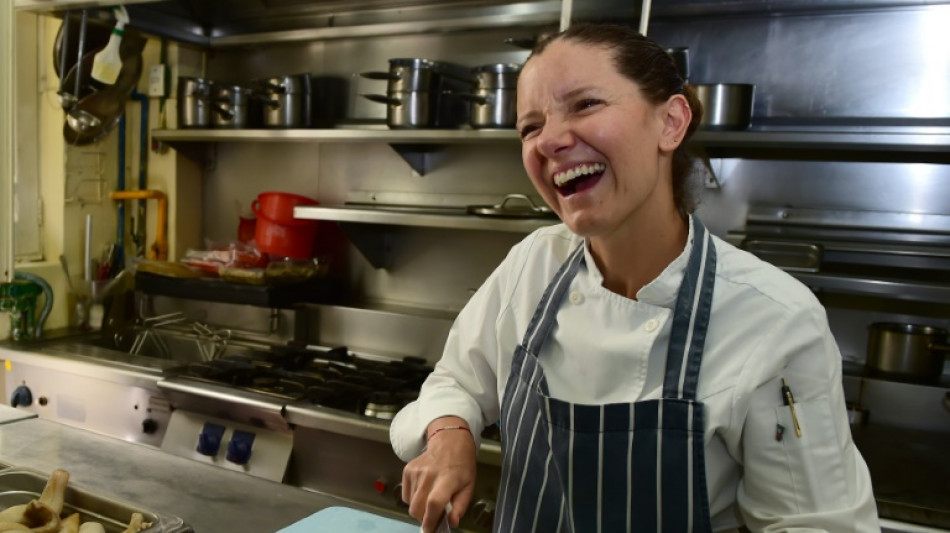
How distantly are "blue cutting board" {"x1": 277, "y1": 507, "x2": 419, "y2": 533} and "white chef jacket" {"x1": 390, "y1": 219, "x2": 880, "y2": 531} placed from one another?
0.12 metres

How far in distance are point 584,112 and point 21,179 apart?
297cm

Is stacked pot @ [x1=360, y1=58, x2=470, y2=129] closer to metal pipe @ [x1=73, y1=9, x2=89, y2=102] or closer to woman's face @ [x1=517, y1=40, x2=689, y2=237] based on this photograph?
metal pipe @ [x1=73, y1=9, x2=89, y2=102]

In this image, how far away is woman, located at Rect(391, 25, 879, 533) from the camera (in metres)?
1.01

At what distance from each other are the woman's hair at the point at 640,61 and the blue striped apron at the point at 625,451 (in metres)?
0.21

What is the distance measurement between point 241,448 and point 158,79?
185cm

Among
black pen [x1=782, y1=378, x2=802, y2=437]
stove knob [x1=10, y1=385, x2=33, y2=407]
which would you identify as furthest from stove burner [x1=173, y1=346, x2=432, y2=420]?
black pen [x1=782, y1=378, x2=802, y2=437]

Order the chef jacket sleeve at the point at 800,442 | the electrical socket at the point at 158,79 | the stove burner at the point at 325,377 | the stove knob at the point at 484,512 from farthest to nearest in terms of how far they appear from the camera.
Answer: the electrical socket at the point at 158,79 < the stove burner at the point at 325,377 < the stove knob at the point at 484,512 < the chef jacket sleeve at the point at 800,442

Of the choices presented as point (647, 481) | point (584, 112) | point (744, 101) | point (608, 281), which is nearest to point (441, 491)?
point (647, 481)

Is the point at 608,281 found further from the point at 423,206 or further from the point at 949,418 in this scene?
the point at 423,206

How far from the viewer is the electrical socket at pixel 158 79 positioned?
334 centimetres

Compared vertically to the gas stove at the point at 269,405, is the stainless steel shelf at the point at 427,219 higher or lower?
higher

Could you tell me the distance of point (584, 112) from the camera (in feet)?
3.51

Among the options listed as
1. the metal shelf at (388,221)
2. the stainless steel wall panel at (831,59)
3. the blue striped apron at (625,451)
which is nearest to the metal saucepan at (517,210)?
the metal shelf at (388,221)

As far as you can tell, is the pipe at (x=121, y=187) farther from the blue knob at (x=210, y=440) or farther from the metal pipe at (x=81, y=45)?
the blue knob at (x=210, y=440)
